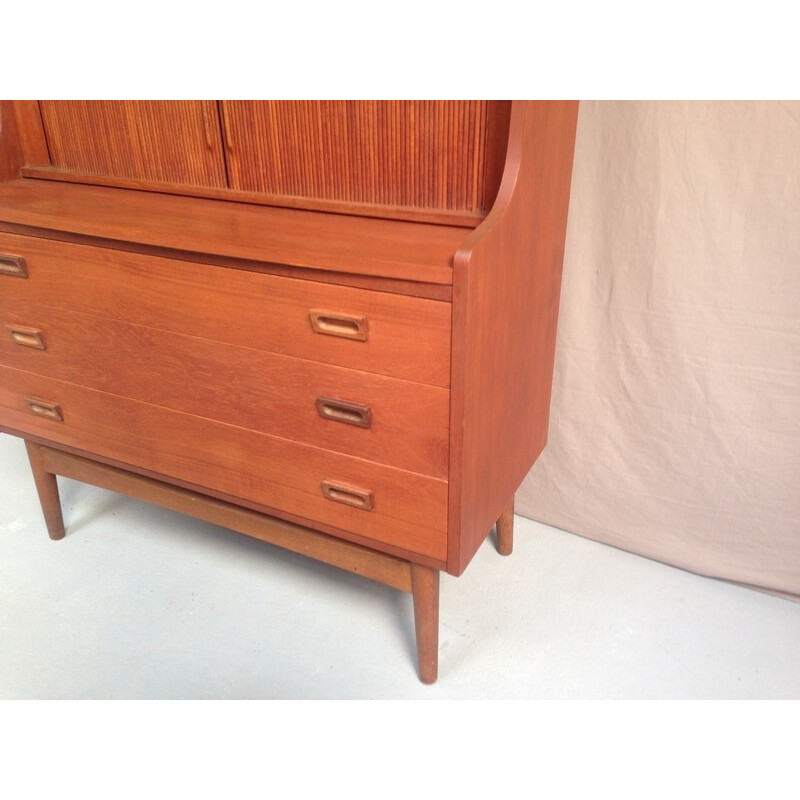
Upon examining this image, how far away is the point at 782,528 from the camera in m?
1.71

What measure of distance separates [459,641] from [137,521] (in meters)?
0.94

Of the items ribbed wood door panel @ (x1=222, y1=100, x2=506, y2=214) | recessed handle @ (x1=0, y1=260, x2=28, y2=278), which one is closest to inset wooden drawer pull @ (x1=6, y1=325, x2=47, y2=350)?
recessed handle @ (x1=0, y1=260, x2=28, y2=278)

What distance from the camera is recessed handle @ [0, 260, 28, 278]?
62.0 inches

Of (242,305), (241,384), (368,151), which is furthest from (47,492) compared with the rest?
(368,151)

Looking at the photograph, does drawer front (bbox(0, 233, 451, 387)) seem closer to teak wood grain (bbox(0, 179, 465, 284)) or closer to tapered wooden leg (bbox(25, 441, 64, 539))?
teak wood grain (bbox(0, 179, 465, 284))

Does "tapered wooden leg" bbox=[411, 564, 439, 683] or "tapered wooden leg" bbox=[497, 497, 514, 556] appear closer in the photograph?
"tapered wooden leg" bbox=[411, 564, 439, 683]

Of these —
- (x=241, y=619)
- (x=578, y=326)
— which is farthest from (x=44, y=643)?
(x=578, y=326)

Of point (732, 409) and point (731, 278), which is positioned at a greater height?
point (731, 278)

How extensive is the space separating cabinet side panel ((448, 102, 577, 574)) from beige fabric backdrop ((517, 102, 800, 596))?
0.16 meters

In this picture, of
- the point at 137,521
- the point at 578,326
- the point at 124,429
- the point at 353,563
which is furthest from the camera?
the point at 137,521

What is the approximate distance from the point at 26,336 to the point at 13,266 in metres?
0.16

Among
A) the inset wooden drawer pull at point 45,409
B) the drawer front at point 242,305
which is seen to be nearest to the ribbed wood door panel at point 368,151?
the drawer front at point 242,305

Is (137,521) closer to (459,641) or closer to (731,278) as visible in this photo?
(459,641)

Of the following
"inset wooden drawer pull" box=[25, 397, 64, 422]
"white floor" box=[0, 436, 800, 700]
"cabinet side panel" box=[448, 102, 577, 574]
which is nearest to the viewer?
"cabinet side panel" box=[448, 102, 577, 574]
